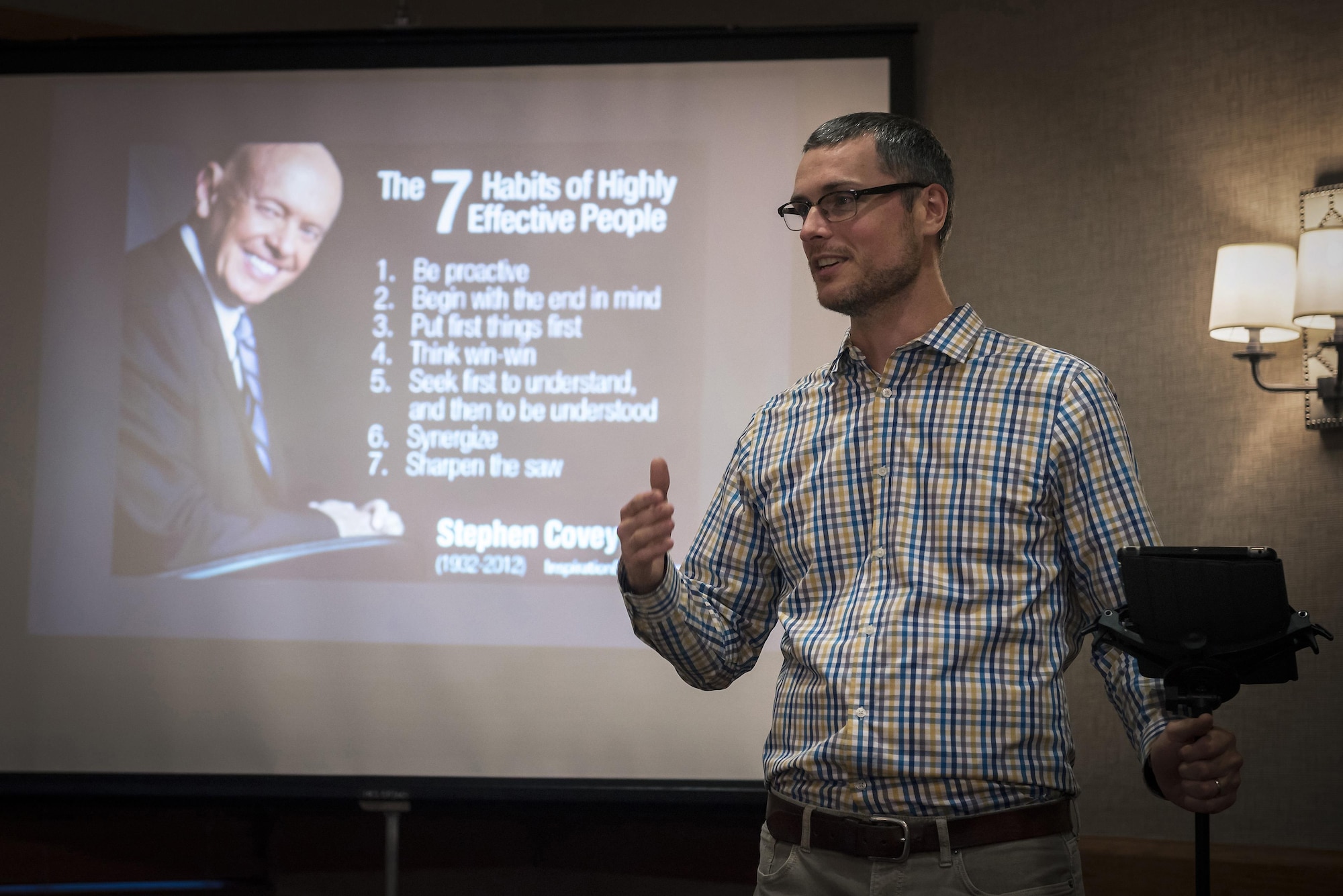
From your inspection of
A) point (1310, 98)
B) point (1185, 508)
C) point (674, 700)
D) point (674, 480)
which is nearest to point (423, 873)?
point (674, 700)

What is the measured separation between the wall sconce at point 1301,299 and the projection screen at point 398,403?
958 mm

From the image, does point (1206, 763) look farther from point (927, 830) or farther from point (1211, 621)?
point (927, 830)

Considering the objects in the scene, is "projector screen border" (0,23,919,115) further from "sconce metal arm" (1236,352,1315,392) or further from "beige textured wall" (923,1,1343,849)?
"sconce metal arm" (1236,352,1315,392)

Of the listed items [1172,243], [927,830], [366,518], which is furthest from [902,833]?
[1172,243]

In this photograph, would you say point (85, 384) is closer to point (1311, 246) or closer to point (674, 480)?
point (674, 480)

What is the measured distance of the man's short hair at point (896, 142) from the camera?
1.47 m

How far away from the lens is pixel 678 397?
2934 millimetres

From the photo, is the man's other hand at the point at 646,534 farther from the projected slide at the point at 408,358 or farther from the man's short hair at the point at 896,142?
the projected slide at the point at 408,358

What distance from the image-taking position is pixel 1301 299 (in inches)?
101

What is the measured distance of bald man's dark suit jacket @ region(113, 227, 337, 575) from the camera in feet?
9.83

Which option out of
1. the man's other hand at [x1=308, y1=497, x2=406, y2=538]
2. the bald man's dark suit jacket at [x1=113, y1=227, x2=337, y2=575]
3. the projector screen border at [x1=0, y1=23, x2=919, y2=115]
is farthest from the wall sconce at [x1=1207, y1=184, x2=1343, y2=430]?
the bald man's dark suit jacket at [x1=113, y1=227, x2=337, y2=575]

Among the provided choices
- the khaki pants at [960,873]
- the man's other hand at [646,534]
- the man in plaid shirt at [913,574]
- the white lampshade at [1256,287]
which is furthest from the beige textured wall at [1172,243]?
the man's other hand at [646,534]

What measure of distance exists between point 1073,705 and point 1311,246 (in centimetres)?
126

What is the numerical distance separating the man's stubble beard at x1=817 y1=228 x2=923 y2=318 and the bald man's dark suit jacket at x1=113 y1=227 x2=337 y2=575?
1940 mm
